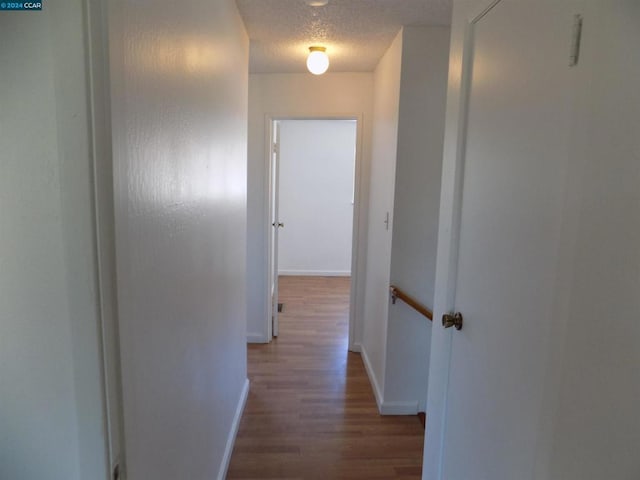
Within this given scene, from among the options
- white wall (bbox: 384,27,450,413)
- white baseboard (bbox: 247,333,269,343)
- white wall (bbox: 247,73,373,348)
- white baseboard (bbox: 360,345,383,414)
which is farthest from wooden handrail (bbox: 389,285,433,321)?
white baseboard (bbox: 247,333,269,343)

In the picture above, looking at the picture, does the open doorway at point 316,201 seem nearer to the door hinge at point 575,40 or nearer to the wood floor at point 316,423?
the wood floor at point 316,423

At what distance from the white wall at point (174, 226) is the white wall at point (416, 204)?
1.05 meters

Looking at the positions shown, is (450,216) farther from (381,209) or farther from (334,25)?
(334,25)

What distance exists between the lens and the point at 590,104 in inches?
29.2

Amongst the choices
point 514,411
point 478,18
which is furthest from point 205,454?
point 478,18

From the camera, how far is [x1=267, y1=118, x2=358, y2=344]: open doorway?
5.81 meters

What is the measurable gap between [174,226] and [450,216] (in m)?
0.98

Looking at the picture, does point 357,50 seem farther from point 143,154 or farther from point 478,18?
point 143,154

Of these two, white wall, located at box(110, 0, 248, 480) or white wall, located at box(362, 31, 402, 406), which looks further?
white wall, located at box(362, 31, 402, 406)

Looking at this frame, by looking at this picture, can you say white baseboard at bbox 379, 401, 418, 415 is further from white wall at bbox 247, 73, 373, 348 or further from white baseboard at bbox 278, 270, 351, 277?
white baseboard at bbox 278, 270, 351, 277

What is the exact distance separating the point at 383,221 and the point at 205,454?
70.2 inches

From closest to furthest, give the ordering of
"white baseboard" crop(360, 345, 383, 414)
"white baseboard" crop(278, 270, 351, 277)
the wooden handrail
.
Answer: the wooden handrail < "white baseboard" crop(360, 345, 383, 414) < "white baseboard" crop(278, 270, 351, 277)

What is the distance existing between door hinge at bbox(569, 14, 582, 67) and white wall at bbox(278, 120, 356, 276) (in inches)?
202

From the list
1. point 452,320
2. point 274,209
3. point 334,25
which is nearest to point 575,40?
point 452,320
